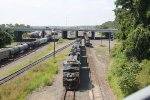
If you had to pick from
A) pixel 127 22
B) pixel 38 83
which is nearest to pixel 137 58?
pixel 127 22

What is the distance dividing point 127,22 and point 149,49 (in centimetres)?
1206

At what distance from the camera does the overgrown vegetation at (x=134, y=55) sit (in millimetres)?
30812

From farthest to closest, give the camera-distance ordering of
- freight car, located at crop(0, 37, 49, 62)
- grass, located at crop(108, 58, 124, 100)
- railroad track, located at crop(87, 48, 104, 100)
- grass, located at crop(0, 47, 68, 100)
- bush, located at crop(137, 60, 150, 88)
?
freight car, located at crop(0, 37, 49, 62)
grass, located at crop(0, 47, 68, 100)
railroad track, located at crop(87, 48, 104, 100)
grass, located at crop(108, 58, 124, 100)
bush, located at crop(137, 60, 150, 88)

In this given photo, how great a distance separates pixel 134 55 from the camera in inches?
1708

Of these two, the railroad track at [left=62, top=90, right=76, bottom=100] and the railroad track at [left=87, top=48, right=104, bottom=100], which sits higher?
the railroad track at [left=87, top=48, right=104, bottom=100]

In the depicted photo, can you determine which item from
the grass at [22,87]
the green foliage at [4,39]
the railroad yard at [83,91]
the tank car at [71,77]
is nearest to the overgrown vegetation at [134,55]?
the railroad yard at [83,91]

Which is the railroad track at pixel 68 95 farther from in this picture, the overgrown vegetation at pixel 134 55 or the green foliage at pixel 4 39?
the green foliage at pixel 4 39

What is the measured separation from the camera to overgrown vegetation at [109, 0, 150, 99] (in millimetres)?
30812

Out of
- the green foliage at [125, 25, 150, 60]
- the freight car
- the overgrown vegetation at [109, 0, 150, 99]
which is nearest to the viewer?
the overgrown vegetation at [109, 0, 150, 99]

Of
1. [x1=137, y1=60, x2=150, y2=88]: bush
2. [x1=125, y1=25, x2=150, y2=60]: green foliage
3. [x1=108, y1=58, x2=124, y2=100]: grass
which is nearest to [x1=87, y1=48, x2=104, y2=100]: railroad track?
[x1=108, y1=58, x2=124, y2=100]: grass

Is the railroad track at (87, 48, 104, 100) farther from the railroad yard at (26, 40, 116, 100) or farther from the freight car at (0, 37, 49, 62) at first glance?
the freight car at (0, 37, 49, 62)

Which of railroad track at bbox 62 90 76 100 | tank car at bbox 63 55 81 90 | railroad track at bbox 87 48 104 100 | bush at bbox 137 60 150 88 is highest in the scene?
bush at bbox 137 60 150 88

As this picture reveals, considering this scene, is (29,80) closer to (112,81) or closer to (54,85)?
(54,85)

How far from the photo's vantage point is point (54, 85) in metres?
40.0
